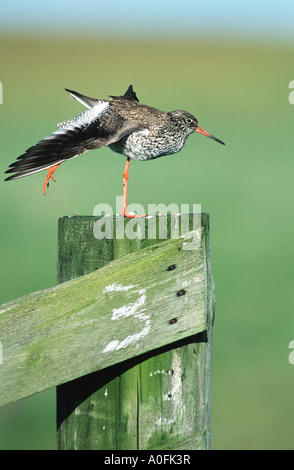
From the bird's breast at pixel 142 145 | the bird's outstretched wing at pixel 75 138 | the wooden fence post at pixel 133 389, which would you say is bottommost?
the wooden fence post at pixel 133 389

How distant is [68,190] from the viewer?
40.4ft

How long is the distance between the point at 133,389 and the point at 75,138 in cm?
171

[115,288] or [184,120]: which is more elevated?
[184,120]

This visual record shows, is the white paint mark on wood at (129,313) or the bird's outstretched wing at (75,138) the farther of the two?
the bird's outstretched wing at (75,138)

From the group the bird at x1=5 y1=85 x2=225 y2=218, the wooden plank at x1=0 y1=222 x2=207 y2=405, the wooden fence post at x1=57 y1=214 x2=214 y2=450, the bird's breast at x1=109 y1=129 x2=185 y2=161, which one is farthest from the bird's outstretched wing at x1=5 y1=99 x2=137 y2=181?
the wooden plank at x1=0 y1=222 x2=207 y2=405

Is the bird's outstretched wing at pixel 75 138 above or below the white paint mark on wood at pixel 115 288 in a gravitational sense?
above

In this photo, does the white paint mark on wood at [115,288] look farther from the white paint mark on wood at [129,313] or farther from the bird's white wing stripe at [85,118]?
the bird's white wing stripe at [85,118]

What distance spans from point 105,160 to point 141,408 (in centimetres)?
1330

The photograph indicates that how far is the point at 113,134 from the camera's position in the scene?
4.02 m

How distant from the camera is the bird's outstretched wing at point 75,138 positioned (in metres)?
3.11

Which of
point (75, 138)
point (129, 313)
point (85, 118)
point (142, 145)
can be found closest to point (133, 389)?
point (129, 313)

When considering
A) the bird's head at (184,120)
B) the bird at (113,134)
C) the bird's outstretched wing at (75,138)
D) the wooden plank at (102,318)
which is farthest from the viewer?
the bird's head at (184,120)

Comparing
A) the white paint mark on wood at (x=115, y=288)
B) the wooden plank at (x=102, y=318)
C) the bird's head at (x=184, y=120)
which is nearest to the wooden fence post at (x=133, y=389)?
the wooden plank at (x=102, y=318)

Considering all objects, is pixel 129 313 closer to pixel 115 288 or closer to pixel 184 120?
pixel 115 288
